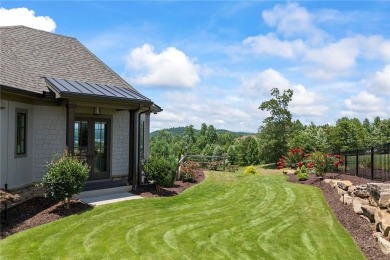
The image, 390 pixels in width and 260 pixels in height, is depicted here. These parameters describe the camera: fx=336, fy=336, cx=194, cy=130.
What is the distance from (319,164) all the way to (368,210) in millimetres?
7644

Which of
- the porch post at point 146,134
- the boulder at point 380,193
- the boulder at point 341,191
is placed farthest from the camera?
the porch post at point 146,134

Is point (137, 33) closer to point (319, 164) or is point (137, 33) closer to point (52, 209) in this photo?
point (52, 209)

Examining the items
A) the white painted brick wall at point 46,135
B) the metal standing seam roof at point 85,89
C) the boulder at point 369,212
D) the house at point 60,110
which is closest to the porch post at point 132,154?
the house at point 60,110

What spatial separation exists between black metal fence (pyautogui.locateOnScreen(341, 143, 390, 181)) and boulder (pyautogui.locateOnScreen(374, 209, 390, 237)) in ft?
13.6

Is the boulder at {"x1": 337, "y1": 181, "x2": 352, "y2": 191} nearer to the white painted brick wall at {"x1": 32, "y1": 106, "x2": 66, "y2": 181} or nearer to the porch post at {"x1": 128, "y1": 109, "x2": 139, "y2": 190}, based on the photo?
the porch post at {"x1": 128, "y1": 109, "x2": 139, "y2": 190}

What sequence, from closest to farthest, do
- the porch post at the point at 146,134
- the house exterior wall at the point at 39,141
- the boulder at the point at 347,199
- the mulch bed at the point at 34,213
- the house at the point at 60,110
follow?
1. the mulch bed at the point at 34,213
2. the house exterior wall at the point at 39,141
3. the house at the point at 60,110
4. the boulder at the point at 347,199
5. the porch post at the point at 146,134

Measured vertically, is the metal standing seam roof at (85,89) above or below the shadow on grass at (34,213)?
above

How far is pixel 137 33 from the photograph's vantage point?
1291 cm

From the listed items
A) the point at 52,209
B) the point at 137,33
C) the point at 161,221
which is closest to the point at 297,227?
the point at 161,221

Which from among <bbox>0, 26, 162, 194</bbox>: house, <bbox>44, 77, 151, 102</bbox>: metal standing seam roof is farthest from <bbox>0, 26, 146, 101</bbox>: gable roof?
<bbox>44, 77, 151, 102</bbox>: metal standing seam roof

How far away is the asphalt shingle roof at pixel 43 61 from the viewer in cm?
1019

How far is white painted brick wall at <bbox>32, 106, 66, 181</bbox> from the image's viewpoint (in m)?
10.5

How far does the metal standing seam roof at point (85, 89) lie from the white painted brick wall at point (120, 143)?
1.12 metres

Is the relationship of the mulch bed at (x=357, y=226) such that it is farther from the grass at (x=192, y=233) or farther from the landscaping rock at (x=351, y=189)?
the landscaping rock at (x=351, y=189)
